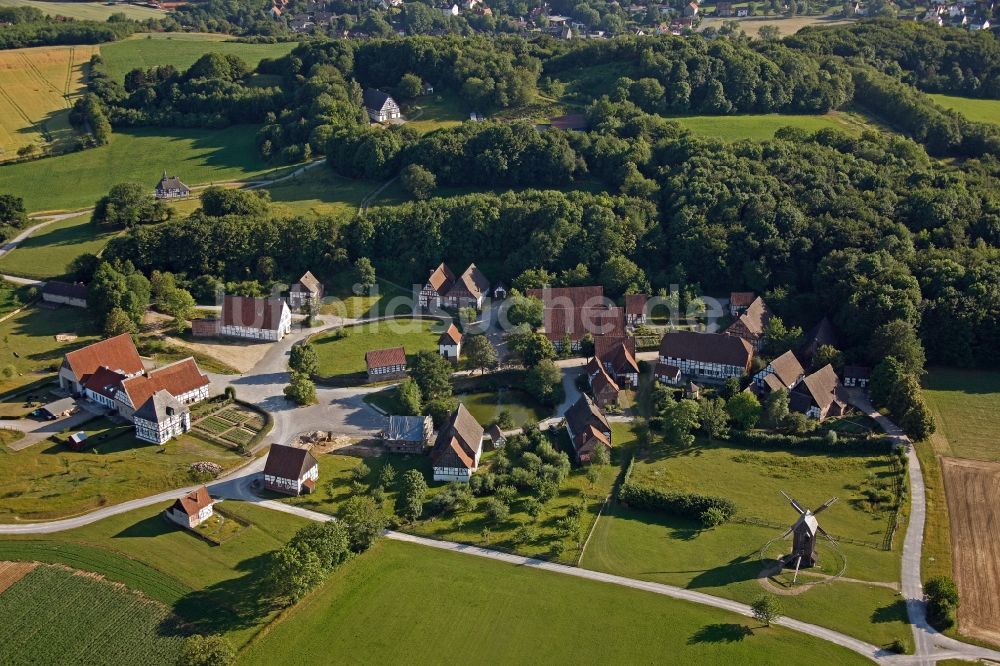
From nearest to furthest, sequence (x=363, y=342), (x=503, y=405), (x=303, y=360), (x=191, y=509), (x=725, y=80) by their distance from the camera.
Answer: (x=191, y=509)
(x=503, y=405)
(x=303, y=360)
(x=363, y=342)
(x=725, y=80)

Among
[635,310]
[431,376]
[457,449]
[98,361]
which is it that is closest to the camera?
[457,449]

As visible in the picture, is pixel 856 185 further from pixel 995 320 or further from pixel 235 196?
pixel 235 196

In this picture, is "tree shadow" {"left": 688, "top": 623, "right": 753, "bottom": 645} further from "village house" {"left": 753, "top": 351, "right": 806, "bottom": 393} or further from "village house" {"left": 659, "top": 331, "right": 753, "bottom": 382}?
"village house" {"left": 659, "top": 331, "right": 753, "bottom": 382}

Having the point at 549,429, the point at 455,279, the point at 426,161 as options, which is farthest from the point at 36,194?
the point at 549,429

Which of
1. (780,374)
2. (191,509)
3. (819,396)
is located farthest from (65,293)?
(819,396)

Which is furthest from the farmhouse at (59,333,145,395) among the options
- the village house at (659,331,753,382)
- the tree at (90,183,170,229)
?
the village house at (659,331,753,382)

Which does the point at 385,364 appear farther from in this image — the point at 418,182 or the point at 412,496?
the point at 418,182
